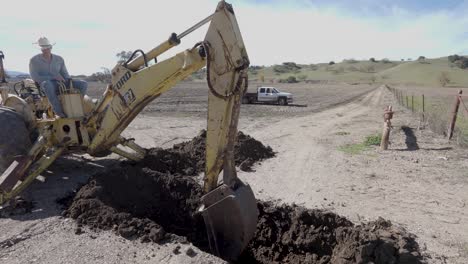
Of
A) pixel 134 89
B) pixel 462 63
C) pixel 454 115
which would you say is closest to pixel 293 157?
pixel 454 115

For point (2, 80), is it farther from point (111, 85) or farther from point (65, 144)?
point (111, 85)

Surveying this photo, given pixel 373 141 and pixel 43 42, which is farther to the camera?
pixel 373 141

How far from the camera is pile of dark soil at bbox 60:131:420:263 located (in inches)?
187

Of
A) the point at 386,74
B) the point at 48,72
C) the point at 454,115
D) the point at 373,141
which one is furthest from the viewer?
the point at 386,74

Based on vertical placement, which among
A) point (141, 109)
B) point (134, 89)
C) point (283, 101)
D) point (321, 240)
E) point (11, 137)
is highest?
point (134, 89)

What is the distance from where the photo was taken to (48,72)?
717 cm

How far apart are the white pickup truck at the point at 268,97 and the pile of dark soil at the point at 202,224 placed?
848 inches

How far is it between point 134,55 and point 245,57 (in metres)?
2.15

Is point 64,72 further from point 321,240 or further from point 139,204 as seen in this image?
point 321,240

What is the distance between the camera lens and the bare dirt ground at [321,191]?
471 centimetres

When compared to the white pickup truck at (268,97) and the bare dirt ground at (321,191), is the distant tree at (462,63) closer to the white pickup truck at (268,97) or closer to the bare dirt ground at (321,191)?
the white pickup truck at (268,97)

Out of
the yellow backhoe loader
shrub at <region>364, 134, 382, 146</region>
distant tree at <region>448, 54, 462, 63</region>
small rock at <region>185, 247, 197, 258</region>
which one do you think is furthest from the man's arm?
distant tree at <region>448, 54, 462, 63</region>

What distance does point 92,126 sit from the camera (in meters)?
7.14

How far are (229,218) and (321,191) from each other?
3033 millimetres
